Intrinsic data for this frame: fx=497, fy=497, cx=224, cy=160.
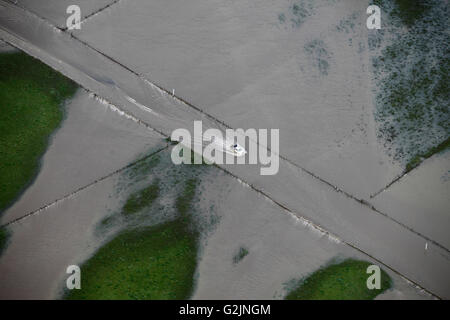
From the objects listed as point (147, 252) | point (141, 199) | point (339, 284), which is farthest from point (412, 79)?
point (147, 252)

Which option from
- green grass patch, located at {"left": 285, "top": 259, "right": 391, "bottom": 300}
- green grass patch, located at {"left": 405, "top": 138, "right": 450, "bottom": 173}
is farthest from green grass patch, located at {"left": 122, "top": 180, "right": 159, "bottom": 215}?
green grass patch, located at {"left": 405, "top": 138, "right": 450, "bottom": 173}

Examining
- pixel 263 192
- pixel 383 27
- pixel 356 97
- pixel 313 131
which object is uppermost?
pixel 383 27

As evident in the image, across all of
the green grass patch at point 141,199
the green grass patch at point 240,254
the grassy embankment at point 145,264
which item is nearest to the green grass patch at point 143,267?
the grassy embankment at point 145,264

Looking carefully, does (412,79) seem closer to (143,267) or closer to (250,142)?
(250,142)

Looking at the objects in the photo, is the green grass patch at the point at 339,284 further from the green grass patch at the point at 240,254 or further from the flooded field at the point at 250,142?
the green grass patch at the point at 240,254

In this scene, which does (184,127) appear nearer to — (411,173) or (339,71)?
(339,71)
